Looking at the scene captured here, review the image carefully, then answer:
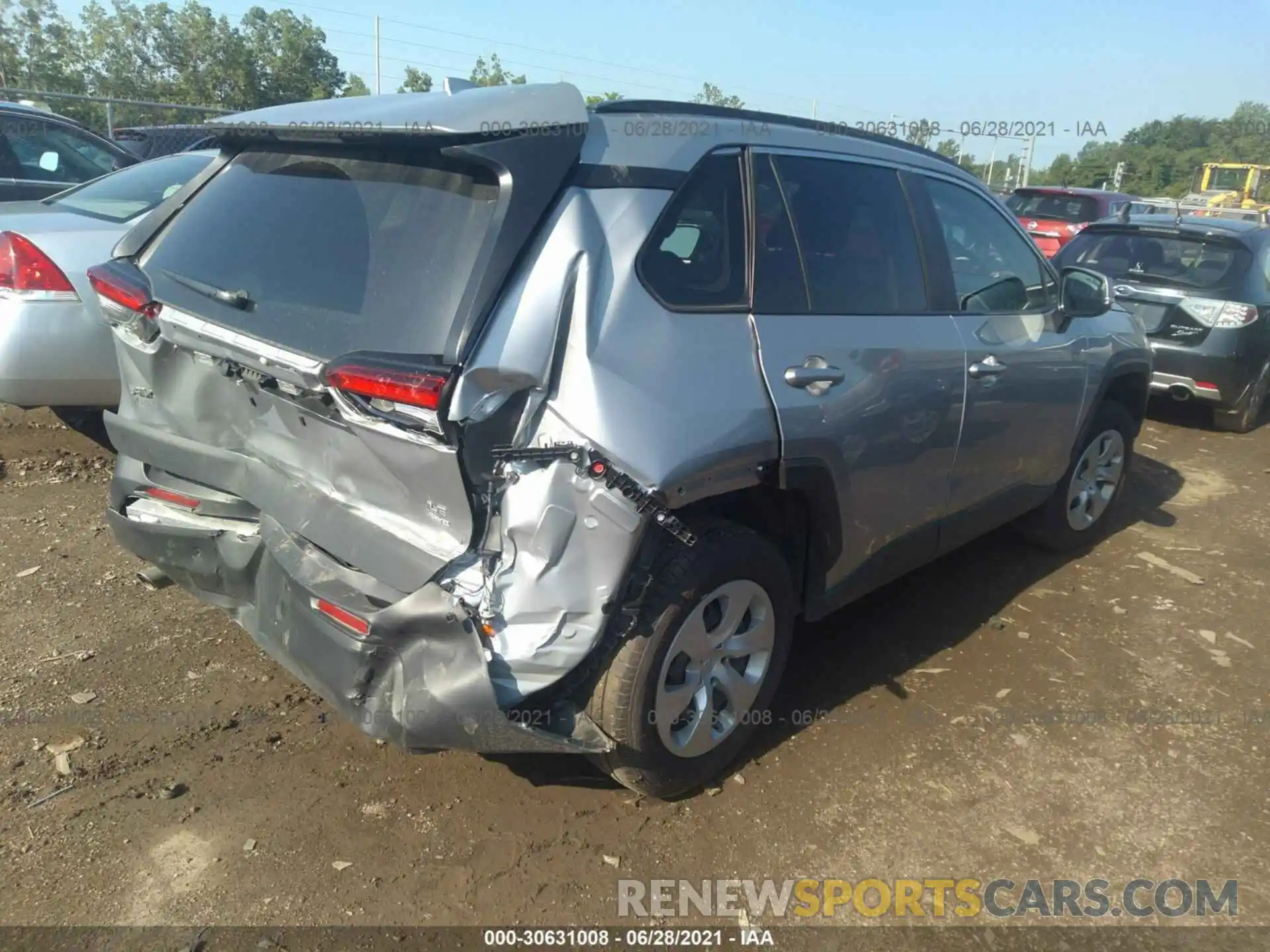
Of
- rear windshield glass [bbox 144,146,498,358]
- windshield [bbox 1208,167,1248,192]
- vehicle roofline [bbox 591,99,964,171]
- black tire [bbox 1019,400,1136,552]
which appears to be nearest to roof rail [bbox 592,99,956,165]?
vehicle roofline [bbox 591,99,964,171]

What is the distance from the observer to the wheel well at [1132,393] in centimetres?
470

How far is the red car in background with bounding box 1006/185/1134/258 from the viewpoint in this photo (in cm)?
1298

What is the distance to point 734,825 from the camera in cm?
275

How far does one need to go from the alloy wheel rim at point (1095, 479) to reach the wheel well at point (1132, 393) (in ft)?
0.56

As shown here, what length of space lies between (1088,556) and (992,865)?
2682 millimetres

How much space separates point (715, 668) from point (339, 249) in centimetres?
161

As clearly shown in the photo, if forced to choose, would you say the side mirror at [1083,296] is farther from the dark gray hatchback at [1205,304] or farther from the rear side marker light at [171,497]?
the rear side marker light at [171,497]

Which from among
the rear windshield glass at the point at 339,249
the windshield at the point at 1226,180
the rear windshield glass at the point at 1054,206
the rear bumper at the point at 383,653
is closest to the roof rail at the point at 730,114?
the rear windshield glass at the point at 339,249

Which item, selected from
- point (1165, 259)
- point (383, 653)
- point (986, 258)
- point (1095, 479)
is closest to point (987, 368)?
point (986, 258)

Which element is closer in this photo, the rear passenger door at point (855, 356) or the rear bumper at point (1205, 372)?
the rear passenger door at point (855, 356)

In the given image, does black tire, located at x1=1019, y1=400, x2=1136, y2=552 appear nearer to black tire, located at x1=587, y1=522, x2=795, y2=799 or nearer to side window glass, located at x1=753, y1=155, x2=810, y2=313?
side window glass, located at x1=753, y1=155, x2=810, y2=313

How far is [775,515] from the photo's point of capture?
291 cm

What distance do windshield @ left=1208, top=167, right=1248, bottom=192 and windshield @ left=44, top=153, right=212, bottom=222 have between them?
94.7 feet

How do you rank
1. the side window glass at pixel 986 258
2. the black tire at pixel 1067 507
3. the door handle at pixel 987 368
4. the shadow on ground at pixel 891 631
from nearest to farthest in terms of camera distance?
1. the shadow on ground at pixel 891 631
2. the door handle at pixel 987 368
3. the side window glass at pixel 986 258
4. the black tire at pixel 1067 507
